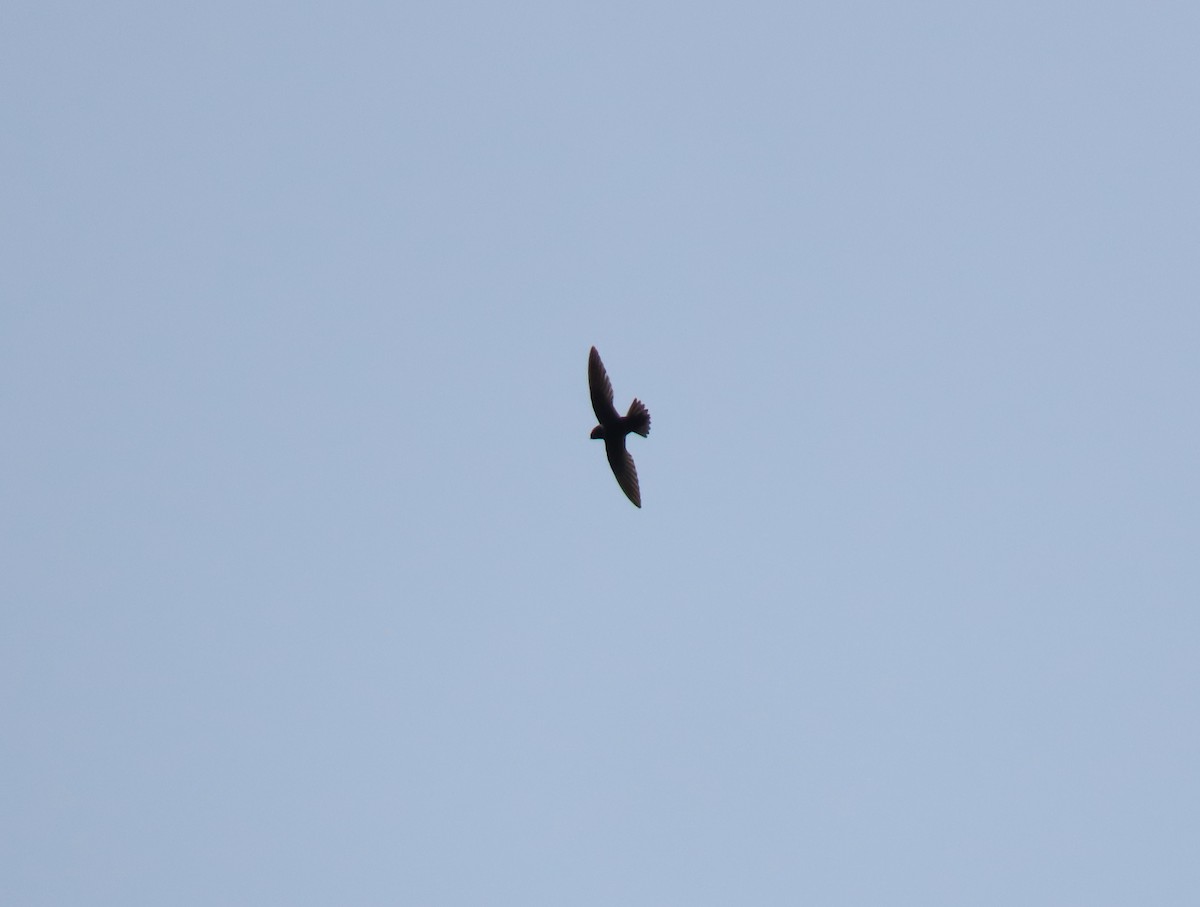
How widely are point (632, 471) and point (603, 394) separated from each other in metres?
1.85

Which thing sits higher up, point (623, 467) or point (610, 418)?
point (610, 418)

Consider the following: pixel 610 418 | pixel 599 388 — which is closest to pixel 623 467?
pixel 610 418

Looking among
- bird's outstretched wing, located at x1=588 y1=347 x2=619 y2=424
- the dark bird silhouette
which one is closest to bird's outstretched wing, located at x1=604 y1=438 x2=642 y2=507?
the dark bird silhouette

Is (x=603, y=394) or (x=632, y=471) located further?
(x=632, y=471)

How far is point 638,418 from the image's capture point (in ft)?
56.4

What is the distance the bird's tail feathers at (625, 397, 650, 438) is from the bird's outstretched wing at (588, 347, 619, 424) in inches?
10.1

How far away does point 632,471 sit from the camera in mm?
18234

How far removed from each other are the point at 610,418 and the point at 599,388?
1.89 ft

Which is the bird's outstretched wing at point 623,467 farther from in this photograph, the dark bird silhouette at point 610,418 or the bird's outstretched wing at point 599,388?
the bird's outstretched wing at point 599,388

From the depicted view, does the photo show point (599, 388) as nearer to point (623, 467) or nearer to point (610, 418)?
point (610, 418)

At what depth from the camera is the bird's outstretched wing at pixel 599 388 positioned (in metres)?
17.1

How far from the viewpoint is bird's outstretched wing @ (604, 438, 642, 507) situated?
17656 mm

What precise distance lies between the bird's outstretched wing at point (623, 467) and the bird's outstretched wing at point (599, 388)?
1.99 ft

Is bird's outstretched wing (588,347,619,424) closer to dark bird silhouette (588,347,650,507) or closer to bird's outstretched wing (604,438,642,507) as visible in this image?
dark bird silhouette (588,347,650,507)
